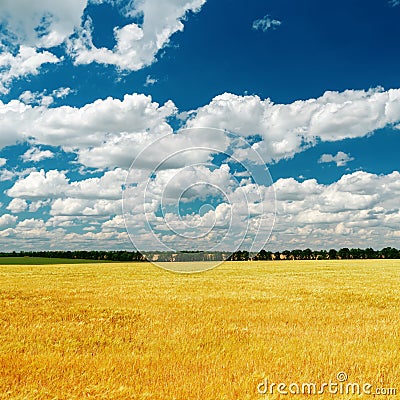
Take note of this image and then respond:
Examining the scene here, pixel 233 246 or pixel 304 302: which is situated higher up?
pixel 233 246

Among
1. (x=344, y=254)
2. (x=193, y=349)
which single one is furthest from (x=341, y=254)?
(x=193, y=349)

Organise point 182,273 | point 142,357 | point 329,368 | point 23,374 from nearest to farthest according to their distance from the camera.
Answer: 1. point 23,374
2. point 329,368
3. point 142,357
4. point 182,273

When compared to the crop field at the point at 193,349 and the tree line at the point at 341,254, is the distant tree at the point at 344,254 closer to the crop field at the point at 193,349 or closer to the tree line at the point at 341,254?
the tree line at the point at 341,254

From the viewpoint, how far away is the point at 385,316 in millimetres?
17422

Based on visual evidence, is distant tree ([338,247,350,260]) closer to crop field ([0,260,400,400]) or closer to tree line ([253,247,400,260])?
tree line ([253,247,400,260])

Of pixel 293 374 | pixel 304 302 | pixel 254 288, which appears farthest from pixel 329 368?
pixel 254 288

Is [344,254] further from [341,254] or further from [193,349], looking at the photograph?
[193,349]

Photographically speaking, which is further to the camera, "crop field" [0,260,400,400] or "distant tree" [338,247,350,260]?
"distant tree" [338,247,350,260]

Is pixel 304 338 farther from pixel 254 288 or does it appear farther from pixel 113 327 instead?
pixel 254 288

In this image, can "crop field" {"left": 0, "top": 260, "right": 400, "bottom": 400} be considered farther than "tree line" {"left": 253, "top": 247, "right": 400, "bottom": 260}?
No

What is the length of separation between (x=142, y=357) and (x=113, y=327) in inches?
167

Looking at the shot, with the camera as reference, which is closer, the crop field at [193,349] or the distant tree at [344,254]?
the crop field at [193,349]

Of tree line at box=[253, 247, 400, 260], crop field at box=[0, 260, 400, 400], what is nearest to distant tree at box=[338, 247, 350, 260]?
tree line at box=[253, 247, 400, 260]

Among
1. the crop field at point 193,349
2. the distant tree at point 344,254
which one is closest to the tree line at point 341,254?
the distant tree at point 344,254
